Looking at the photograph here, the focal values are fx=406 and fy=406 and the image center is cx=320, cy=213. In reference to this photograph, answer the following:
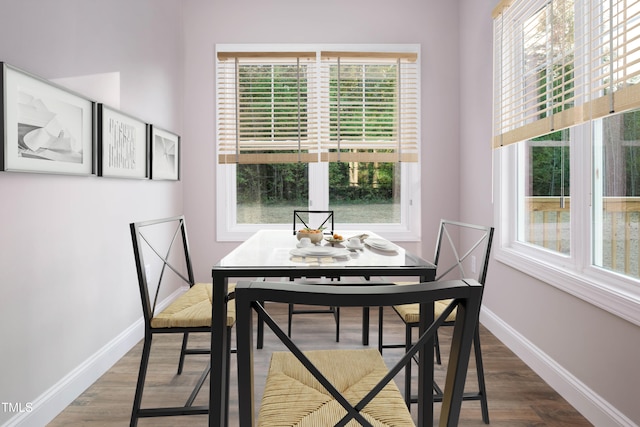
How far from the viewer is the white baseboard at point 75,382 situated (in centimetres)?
168

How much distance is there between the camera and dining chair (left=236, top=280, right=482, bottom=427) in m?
0.79

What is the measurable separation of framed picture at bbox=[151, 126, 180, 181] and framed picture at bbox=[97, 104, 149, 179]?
0.10m

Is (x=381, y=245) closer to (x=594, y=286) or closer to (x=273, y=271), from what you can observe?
(x=273, y=271)

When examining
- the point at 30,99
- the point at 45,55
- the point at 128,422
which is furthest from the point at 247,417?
the point at 45,55

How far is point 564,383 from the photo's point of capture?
1996mm

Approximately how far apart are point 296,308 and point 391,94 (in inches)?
82.0

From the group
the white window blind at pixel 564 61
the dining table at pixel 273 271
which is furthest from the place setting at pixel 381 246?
the white window blind at pixel 564 61

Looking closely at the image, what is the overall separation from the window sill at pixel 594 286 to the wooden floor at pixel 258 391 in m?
0.54

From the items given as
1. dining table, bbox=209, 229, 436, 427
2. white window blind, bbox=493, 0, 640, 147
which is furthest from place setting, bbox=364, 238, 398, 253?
white window blind, bbox=493, 0, 640, 147

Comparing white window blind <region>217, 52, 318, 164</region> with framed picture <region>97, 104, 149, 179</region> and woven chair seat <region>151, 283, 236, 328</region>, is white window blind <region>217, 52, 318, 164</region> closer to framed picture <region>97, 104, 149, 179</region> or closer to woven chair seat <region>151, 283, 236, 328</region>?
framed picture <region>97, 104, 149, 179</region>

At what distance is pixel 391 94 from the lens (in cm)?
365

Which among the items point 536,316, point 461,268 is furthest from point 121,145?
point 536,316

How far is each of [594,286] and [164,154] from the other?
2867 millimetres

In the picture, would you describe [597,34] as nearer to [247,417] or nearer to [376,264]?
[376,264]
